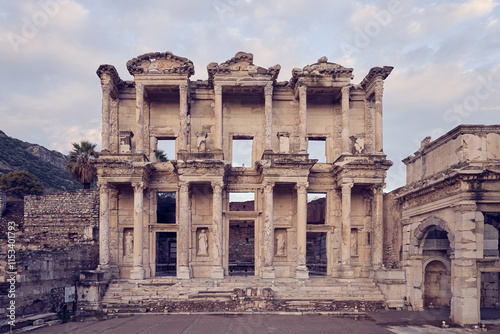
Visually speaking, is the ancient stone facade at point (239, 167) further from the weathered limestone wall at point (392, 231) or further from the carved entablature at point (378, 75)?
the weathered limestone wall at point (392, 231)

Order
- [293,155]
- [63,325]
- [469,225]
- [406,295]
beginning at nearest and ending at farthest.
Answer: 1. [469,225]
2. [63,325]
3. [406,295]
4. [293,155]

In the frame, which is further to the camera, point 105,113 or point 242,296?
point 105,113

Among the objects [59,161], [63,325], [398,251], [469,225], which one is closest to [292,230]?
[398,251]

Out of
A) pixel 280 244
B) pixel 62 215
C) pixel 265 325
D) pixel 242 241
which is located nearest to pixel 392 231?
pixel 280 244

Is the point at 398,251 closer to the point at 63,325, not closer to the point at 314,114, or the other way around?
the point at 314,114

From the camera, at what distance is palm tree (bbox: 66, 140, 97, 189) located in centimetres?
3100

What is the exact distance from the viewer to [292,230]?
75.0 ft

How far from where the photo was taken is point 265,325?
1528cm

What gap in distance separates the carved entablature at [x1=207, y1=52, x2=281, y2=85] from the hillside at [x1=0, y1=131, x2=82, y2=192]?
3196 cm

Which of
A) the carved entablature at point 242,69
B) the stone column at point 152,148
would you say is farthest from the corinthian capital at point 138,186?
→ the carved entablature at point 242,69

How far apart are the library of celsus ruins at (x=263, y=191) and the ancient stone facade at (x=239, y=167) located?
0.06 meters

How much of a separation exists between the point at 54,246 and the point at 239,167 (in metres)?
9.94

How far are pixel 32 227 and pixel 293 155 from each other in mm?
16948

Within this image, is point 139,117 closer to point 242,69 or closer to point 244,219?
point 242,69
